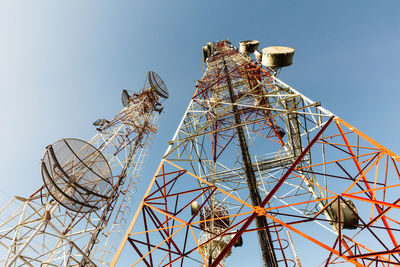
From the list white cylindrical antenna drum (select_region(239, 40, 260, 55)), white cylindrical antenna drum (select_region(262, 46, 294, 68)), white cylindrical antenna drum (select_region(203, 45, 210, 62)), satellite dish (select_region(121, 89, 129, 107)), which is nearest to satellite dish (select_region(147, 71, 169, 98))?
satellite dish (select_region(121, 89, 129, 107))

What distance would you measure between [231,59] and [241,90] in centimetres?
345

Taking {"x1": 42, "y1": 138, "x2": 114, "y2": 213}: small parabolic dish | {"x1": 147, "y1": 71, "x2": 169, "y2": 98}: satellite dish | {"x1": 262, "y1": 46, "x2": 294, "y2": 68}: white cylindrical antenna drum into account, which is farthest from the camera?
{"x1": 147, "y1": 71, "x2": 169, "y2": 98}: satellite dish

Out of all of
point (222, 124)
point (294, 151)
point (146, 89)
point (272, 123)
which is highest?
point (146, 89)

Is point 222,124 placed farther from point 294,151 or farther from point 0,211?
point 0,211

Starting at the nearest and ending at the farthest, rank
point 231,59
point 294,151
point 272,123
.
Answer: point 294,151, point 272,123, point 231,59

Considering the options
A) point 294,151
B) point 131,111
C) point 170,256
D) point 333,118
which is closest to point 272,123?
point 294,151

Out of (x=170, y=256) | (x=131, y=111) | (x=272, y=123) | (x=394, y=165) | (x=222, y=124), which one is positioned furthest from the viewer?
(x=131, y=111)

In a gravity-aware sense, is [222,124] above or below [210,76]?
below

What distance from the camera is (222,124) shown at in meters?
13.5

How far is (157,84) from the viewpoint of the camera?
63.5 feet

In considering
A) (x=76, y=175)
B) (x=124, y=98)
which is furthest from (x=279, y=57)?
(x=124, y=98)

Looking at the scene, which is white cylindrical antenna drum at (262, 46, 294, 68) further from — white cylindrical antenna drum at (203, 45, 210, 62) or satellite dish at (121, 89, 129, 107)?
satellite dish at (121, 89, 129, 107)

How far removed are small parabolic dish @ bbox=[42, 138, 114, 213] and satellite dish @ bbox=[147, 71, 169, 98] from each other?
9.33 m

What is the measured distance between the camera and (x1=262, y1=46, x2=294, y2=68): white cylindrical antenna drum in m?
10.7
